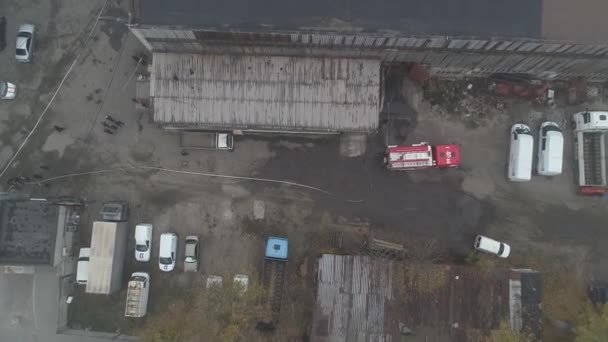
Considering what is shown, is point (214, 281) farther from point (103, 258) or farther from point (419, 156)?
point (419, 156)

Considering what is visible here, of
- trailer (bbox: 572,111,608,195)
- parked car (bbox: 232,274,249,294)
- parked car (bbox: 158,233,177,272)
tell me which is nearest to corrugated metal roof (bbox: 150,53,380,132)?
parked car (bbox: 158,233,177,272)

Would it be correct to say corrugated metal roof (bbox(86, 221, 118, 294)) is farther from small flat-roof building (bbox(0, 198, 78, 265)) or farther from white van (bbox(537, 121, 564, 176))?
white van (bbox(537, 121, 564, 176))

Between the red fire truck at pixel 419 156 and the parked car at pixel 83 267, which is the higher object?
the red fire truck at pixel 419 156

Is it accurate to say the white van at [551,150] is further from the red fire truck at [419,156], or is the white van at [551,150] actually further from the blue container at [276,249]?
the blue container at [276,249]

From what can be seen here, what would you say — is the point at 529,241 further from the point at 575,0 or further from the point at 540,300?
the point at 575,0

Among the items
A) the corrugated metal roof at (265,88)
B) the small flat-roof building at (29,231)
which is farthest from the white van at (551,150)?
the small flat-roof building at (29,231)
